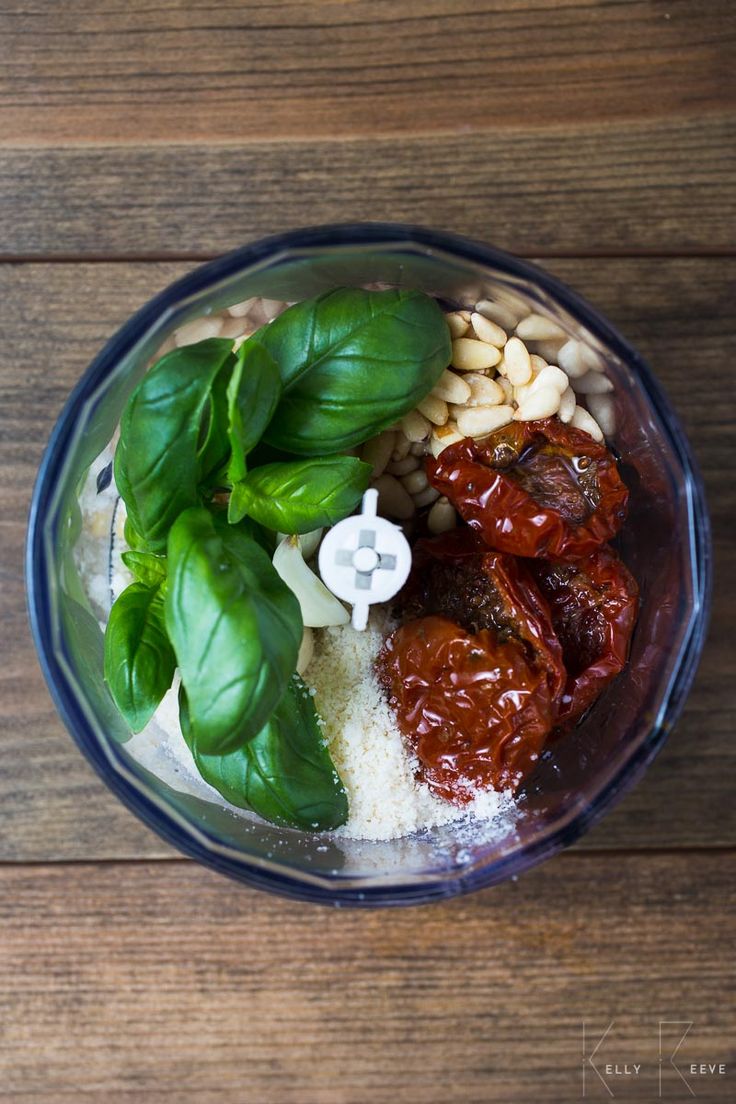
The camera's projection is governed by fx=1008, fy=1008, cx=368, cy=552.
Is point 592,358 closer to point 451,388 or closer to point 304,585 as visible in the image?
point 451,388

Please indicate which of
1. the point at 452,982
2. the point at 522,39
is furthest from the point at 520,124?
the point at 452,982

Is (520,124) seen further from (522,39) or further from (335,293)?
(335,293)

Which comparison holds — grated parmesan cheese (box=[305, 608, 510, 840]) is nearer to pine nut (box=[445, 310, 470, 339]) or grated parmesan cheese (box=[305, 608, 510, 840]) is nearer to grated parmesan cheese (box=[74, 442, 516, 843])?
grated parmesan cheese (box=[74, 442, 516, 843])

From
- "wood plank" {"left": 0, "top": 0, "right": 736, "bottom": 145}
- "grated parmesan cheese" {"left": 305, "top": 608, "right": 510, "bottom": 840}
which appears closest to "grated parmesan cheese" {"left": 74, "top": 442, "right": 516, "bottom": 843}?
"grated parmesan cheese" {"left": 305, "top": 608, "right": 510, "bottom": 840}

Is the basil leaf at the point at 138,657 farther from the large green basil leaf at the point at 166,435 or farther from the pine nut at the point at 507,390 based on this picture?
the pine nut at the point at 507,390

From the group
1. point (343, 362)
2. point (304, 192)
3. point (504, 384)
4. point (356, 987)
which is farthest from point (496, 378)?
point (356, 987)

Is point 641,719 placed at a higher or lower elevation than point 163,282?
lower
